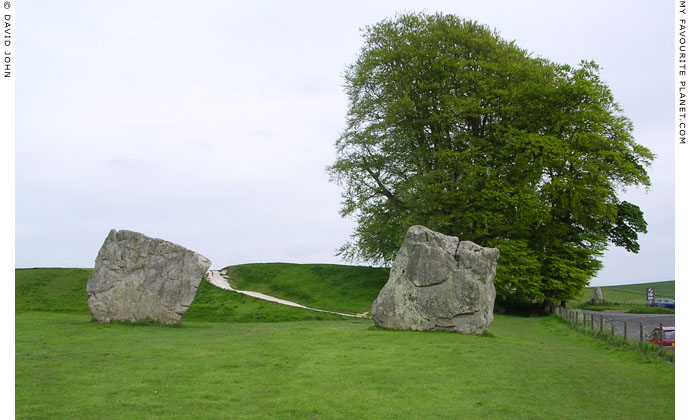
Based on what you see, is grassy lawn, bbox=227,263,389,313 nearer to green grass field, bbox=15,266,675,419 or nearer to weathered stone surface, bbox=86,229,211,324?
weathered stone surface, bbox=86,229,211,324

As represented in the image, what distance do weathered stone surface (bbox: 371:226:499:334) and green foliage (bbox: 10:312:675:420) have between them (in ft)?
3.35

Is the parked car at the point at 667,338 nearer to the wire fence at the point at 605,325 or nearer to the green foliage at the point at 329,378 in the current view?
the green foliage at the point at 329,378

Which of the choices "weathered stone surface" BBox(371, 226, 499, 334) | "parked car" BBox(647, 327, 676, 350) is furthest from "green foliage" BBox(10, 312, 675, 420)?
"parked car" BBox(647, 327, 676, 350)

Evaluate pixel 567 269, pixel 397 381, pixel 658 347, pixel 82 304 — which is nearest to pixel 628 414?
pixel 397 381

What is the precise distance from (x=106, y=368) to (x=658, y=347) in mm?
17041

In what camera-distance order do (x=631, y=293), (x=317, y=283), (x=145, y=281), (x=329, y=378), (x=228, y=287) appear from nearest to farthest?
(x=329, y=378)
(x=145, y=281)
(x=228, y=287)
(x=317, y=283)
(x=631, y=293)

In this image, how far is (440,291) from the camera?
24125mm

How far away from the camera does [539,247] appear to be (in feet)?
137

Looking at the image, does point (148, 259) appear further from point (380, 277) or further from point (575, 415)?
point (380, 277)

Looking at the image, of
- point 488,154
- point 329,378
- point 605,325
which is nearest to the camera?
point 329,378

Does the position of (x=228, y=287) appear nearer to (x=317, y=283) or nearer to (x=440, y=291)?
(x=317, y=283)

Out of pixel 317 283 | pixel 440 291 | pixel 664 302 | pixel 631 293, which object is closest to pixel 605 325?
pixel 440 291

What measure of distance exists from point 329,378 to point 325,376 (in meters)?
0.24

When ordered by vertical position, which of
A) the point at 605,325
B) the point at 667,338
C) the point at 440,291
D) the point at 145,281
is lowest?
the point at 605,325
